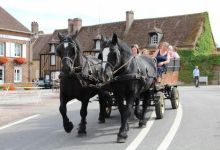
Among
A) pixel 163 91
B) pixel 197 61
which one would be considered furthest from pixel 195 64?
pixel 163 91

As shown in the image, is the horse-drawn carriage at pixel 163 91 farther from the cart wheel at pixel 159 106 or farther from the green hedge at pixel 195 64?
the green hedge at pixel 195 64

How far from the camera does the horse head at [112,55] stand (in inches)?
332

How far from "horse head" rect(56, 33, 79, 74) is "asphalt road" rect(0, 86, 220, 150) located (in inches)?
60.7

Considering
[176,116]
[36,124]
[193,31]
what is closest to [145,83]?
[176,116]

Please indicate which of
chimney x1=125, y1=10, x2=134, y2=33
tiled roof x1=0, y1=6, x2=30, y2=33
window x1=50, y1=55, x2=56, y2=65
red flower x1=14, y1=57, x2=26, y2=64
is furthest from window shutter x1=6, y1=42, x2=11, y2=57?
chimney x1=125, y1=10, x2=134, y2=33

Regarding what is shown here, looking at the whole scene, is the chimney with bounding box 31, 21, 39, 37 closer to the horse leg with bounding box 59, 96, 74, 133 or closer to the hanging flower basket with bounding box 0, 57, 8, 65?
the hanging flower basket with bounding box 0, 57, 8, 65

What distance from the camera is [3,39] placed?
43.9 meters

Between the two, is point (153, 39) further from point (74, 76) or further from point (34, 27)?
point (74, 76)

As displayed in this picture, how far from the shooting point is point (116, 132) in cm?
959

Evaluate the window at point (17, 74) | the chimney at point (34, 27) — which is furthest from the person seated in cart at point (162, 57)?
the chimney at point (34, 27)

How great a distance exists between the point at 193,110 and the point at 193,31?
3619 centimetres

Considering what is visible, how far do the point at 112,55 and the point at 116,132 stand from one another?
201 cm

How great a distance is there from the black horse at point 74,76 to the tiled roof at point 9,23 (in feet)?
118

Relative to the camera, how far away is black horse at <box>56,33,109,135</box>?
8531 mm
